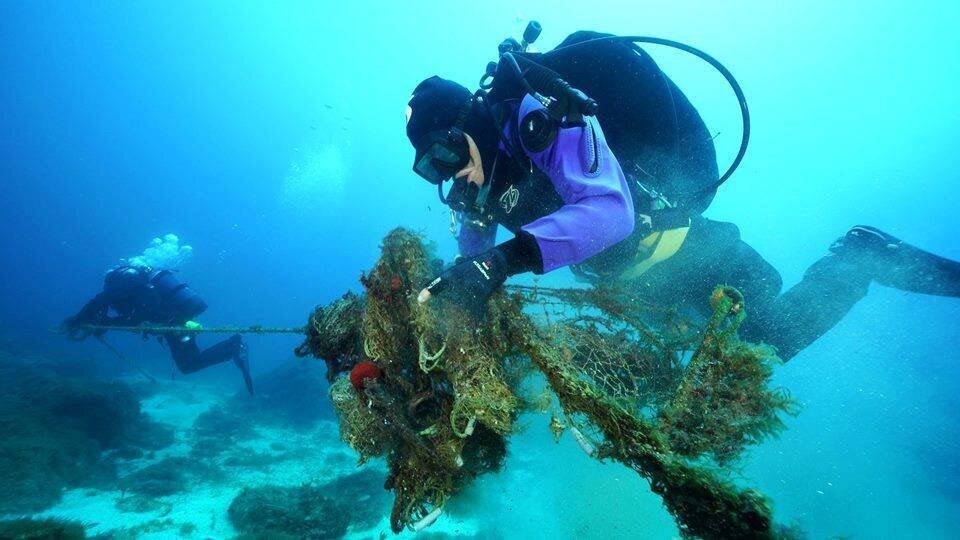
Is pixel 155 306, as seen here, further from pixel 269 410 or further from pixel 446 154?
pixel 446 154

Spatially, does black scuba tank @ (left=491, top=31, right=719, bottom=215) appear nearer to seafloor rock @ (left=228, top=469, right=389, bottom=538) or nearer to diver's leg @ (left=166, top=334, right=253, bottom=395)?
seafloor rock @ (left=228, top=469, right=389, bottom=538)

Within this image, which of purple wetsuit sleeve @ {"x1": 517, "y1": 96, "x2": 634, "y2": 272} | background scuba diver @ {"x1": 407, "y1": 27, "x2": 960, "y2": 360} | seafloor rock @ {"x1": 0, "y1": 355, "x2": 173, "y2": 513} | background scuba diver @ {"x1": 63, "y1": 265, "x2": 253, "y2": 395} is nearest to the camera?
purple wetsuit sleeve @ {"x1": 517, "y1": 96, "x2": 634, "y2": 272}

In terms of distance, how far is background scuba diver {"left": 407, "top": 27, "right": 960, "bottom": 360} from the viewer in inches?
117

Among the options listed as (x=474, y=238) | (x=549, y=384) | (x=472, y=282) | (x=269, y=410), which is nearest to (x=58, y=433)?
(x=269, y=410)

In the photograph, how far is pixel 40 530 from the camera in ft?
24.6

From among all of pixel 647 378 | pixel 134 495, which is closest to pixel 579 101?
pixel 647 378

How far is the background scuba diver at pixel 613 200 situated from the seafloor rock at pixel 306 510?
32.0 feet

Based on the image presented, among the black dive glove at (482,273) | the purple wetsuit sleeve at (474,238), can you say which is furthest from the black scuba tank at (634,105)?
the black dive glove at (482,273)

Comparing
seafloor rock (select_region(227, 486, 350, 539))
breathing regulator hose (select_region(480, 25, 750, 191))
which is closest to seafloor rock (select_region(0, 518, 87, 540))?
seafloor rock (select_region(227, 486, 350, 539))

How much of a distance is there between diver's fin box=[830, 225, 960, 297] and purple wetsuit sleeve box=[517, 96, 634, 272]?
208 inches

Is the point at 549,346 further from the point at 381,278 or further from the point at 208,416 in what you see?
the point at 208,416

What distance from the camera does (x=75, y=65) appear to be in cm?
14638

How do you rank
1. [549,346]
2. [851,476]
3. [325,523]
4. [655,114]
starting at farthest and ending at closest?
1. [851,476]
2. [325,523]
3. [655,114]
4. [549,346]

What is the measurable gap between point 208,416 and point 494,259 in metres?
24.8
